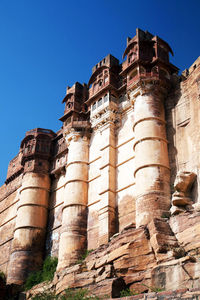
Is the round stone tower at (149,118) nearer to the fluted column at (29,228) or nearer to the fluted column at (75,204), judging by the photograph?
the fluted column at (75,204)

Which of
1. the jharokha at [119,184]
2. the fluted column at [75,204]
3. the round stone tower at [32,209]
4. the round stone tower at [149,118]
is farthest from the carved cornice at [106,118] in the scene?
the round stone tower at [32,209]

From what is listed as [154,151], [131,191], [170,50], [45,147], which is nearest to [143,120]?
[154,151]

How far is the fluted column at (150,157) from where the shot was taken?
1364 cm

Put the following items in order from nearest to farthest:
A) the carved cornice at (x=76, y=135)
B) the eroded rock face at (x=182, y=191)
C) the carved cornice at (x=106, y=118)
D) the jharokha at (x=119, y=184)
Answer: the jharokha at (x=119, y=184), the eroded rock face at (x=182, y=191), the carved cornice at (x=106, y=118), the carved cornice at (x=76, y=135)

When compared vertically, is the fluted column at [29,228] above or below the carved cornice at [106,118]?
below

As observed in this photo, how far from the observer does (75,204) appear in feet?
56.5

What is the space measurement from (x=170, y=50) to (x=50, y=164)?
26.8 feet

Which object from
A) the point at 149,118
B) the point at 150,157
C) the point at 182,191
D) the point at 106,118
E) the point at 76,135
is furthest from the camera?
the point at 76,135

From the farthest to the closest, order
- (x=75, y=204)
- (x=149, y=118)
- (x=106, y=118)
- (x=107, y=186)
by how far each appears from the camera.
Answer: (x=106, y=118) < (x=75, y=204) < (x=107, y=186) < (x=149, y=118)

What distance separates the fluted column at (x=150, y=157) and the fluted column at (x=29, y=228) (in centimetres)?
663

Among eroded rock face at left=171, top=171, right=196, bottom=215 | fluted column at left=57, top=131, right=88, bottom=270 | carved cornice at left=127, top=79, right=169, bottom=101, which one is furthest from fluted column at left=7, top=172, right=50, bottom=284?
eroded rock face at left=171, top=171, right=196, bottom=215

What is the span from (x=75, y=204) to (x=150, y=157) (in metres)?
4.29

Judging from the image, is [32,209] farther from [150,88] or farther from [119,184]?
[150,88]

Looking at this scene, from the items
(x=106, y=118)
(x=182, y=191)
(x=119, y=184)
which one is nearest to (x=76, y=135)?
(x=106, y=118)
